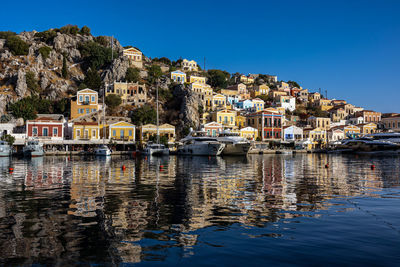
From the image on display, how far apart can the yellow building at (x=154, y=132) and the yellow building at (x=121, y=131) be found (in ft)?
8.96

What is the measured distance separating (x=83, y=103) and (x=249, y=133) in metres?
45.7

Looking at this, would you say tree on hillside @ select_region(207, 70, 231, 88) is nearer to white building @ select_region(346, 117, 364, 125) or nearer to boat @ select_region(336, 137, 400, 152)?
white building @ select_region(346, 117, 364, 125)

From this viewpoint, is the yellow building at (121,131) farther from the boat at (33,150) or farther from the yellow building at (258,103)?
the yellow building at (258,103)

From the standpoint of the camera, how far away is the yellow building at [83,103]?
81.2 metres

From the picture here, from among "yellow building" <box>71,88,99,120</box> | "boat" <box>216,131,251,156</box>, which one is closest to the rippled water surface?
"boat" <box>216,131,251,156</box>

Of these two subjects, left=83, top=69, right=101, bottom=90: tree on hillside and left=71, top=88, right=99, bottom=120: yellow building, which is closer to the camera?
left=71, top=88, right=99, bottom=120: yellow building

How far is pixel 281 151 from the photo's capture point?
81062mm

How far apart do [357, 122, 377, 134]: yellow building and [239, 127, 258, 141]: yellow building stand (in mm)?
41864

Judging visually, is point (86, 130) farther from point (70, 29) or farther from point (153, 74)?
point (70, 29)

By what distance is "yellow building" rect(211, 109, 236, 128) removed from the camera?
91125mm

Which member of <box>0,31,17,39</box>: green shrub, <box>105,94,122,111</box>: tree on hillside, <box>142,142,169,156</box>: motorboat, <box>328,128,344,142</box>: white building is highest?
<box>0,31,17,39</box>: green shrub

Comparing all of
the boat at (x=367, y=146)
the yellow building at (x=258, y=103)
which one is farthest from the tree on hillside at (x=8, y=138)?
the boat at (x=367, y=146)

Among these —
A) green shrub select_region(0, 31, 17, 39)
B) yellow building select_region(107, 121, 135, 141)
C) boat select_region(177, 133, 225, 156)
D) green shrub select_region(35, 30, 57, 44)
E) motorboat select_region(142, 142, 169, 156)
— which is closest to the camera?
motorboat select_region(142, 142, 169, 156)

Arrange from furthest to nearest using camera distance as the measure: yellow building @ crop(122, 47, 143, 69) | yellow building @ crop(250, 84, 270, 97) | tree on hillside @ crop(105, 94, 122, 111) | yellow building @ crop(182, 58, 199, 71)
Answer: yellow building @ crop(182, 58, 199, 71) → yellow building @ crop(250, 84, 270, 97) → yellow building @ crop(122, 47, 143, 69) → tree on hillside @ crop(105, 94, 122, 111)
